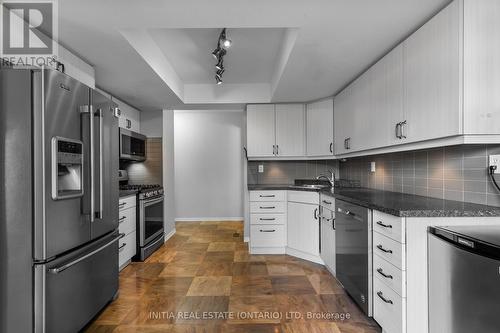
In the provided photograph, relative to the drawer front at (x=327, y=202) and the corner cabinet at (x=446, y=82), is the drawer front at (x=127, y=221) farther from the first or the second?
the corner cabinet at (x=446, y=82)

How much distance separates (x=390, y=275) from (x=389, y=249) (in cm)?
16

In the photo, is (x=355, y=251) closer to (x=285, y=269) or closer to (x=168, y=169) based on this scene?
(x=285, y=269)

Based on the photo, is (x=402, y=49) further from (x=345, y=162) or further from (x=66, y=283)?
(x=66, y=283)

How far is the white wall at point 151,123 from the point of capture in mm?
4414

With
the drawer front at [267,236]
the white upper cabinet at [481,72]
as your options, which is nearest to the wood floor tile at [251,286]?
the drawer front at [267,236]

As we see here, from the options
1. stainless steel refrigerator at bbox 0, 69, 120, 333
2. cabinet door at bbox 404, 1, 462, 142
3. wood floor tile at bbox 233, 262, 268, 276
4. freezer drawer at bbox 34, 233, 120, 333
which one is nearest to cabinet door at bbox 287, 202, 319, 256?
wood floor tile at bbox 233, 262, 268, 276

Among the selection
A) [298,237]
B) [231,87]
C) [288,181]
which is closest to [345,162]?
[288,181]

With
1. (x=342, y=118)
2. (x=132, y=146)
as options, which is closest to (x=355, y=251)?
(x=342, y=118)

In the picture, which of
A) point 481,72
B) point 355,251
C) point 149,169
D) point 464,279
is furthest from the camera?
point 149,169

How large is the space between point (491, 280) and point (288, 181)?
10.6 ft

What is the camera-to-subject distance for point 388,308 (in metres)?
1.73

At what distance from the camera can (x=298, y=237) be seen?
3486mm

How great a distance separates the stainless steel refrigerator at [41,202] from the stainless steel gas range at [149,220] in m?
1.58

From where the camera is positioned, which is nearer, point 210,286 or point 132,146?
point 210,286
